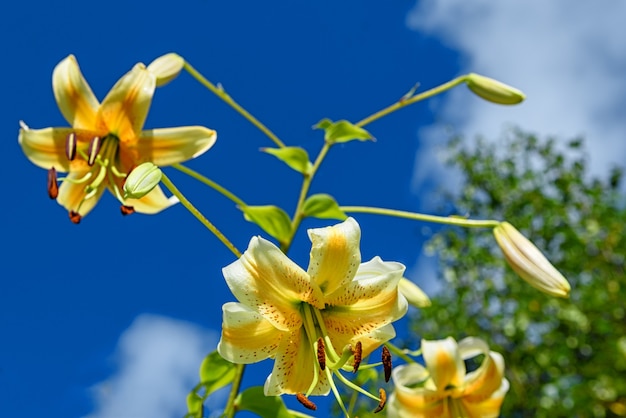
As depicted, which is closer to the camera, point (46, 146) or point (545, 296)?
point (46, 146)

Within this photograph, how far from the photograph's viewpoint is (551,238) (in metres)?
5.65

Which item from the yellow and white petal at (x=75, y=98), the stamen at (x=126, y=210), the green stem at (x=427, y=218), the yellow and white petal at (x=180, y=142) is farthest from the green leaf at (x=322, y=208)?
the yellow and white petal at (x=75, y=98)

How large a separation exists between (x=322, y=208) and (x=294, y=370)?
330 millimetres

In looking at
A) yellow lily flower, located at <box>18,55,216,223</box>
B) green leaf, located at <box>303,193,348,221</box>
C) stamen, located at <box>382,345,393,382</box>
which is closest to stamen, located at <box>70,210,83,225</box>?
yellow lily flower, located at <box>18,55,216,223</box>

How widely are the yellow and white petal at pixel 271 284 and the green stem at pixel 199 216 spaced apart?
0.11 m

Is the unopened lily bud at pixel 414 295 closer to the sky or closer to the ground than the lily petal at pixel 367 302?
closer to the ground

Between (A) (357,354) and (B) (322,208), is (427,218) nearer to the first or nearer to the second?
(B) (322,208)

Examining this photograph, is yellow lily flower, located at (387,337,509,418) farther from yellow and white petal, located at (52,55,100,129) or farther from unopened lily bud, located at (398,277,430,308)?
yellow and white petal, located at (52,55,100,129)

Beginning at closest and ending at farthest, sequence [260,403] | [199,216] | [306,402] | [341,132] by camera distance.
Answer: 1. [306,402]
2. [199,216]
3. [260,403]
4. [341,132]

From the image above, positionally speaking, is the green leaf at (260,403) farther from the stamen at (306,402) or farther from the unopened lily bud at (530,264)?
the unopened lily bud at (530,264)

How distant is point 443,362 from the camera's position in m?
1.31

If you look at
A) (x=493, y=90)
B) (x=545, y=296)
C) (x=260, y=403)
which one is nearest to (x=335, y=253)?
(x=260, y=403)

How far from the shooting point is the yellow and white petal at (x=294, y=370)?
3.02 feet

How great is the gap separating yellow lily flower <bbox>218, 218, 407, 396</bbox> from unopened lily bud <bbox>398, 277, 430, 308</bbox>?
1.03 feet
